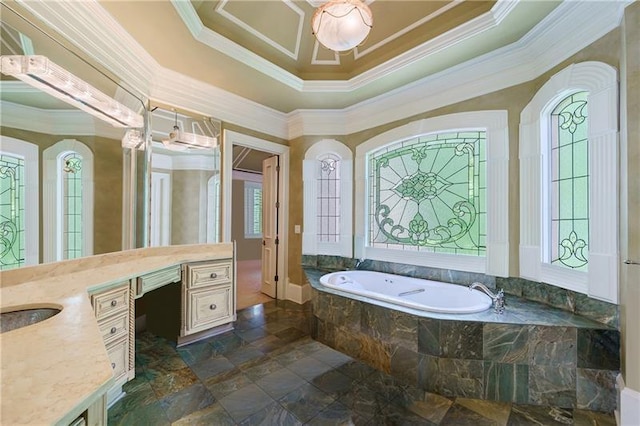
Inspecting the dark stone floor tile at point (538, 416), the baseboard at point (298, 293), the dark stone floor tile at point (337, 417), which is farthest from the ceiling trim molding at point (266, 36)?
the dark stone floor tile at point (538, 416)

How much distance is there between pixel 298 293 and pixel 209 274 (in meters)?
1.44

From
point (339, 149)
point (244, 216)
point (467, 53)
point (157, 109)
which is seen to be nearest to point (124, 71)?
point (157, 109)

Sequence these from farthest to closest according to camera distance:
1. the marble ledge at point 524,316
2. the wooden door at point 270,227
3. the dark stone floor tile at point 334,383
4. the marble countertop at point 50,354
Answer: the wooden door at point 270,227 < the dark stone floor tile at point 334,383 < the marble ledge at point 524,316 < the marble countertop at point 50,354

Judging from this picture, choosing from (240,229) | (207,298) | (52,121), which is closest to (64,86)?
(52,121)

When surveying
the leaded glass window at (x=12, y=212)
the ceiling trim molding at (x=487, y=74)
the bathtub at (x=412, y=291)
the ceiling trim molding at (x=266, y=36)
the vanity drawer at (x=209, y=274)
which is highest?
the ceiling trim molding at (x=266, y=36)

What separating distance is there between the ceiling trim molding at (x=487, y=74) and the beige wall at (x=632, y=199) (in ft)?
0.86

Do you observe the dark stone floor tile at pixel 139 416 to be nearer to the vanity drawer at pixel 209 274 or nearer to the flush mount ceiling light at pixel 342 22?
the vanity drawer at pixel 209 274

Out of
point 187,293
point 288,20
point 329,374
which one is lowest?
point 329,374

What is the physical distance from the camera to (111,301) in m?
1.65

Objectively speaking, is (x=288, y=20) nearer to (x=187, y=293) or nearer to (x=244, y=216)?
(x=187, y=293)

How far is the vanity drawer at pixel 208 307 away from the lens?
2492mm

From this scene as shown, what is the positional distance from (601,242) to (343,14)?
2.15 m

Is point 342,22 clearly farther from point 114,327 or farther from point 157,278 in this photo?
point 114,327

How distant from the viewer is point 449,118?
268 cm
